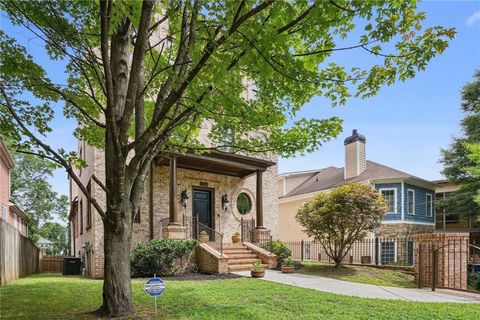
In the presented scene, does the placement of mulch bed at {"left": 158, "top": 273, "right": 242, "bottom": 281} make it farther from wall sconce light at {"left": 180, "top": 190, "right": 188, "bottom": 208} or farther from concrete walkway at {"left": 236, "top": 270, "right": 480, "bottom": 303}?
wall sconce light at {"left": 180, "top": 190, "right": 188, "bottom": 208}

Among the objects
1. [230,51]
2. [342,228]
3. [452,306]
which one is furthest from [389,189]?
[230,51]

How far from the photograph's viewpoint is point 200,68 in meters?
4.77

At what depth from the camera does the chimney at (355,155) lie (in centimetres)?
2148

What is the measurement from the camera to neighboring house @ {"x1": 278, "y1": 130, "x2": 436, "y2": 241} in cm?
2006

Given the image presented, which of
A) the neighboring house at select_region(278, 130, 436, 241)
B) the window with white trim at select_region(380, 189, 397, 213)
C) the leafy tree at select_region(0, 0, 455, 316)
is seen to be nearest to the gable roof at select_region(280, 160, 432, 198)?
the neighboring house at select_region(278, 130, 436, 241)

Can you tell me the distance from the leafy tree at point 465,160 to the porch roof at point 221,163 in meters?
12.7

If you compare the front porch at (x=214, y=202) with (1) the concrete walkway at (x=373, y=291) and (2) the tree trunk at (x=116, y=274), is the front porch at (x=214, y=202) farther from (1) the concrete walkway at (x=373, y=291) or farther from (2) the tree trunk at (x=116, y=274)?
(2) the tree trunk at (x=116, y=274)

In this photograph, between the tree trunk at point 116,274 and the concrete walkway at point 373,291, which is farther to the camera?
the concrete walkway at point 373,291

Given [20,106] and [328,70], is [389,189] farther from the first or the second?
[20,106]

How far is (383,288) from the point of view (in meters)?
8.95

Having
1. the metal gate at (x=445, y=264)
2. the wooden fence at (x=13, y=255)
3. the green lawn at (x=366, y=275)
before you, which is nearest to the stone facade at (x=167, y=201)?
the wooden fence at (x=13, y=255)

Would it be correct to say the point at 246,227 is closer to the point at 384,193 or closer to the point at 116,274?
the point at 384,193

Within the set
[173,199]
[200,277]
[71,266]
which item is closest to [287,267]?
[200,277]

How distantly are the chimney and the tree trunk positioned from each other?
60.4 ft
